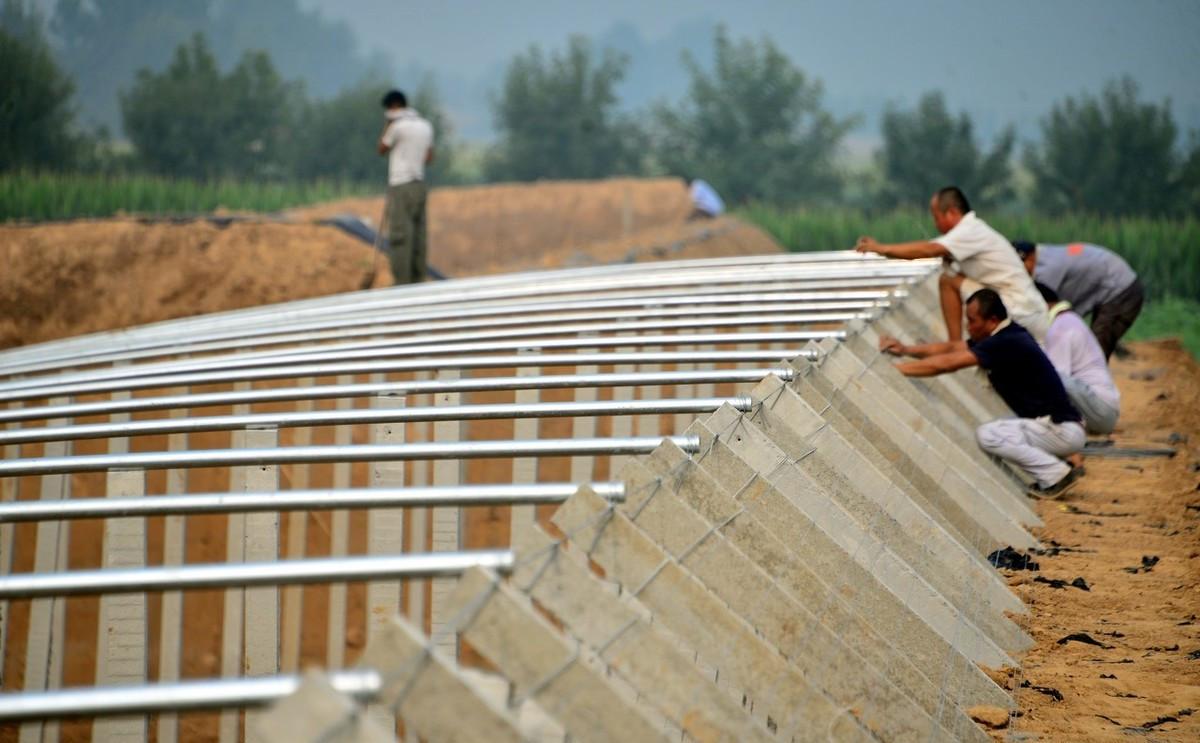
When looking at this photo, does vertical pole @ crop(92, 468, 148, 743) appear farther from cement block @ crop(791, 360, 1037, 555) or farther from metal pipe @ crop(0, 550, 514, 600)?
cement block @ crop(791, 360, 1037, 555)

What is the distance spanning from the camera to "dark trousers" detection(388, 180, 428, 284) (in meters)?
14.3

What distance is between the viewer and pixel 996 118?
18675cm

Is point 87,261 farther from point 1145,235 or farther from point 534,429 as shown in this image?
point 1145,235

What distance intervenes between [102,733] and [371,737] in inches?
132

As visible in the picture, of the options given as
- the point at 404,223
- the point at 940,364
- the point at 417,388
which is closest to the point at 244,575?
the point at 417,388

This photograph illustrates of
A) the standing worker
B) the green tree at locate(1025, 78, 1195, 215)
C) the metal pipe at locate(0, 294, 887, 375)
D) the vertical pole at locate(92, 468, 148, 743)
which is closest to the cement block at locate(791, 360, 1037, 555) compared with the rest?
the metal pipe at locate(0, 294, 887, 375)

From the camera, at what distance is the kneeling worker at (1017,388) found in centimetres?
746

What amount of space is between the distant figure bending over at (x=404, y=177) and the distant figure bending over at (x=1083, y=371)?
730 cm

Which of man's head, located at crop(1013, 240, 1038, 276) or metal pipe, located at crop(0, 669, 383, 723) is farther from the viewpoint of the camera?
man's head, located at crop(1013, 240, 1038, 276)

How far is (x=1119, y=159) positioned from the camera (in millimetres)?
40500

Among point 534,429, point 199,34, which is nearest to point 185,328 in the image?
point 534,429

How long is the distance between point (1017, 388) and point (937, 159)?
36.4 meters

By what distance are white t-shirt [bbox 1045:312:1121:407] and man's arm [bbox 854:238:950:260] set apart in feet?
2.91

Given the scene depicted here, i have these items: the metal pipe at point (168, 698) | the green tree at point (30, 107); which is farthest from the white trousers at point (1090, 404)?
the green tree at point (30, 107)
